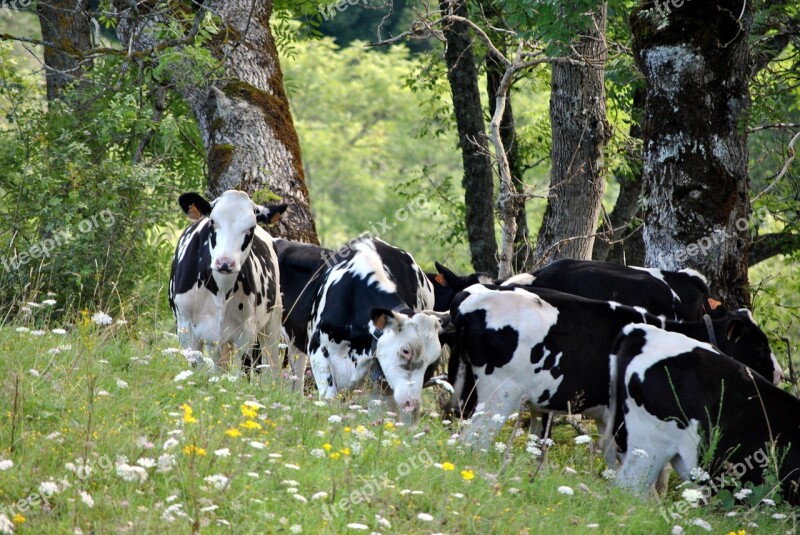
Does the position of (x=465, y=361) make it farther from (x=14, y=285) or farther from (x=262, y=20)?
(x=262, y=20)

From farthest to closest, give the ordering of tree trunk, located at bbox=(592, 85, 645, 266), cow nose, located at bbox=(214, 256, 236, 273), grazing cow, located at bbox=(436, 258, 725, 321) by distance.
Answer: tree trunk, located at bbox=(592, 85, 645, 266), grazing cow, located at bbox=(436, 258, 725, 321), cow nose, located at bbox=(214, 256, 236, 273)

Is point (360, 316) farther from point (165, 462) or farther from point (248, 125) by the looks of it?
point (248, 125)

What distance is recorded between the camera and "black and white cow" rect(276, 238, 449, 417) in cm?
830

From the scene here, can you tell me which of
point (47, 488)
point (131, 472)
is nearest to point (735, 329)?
point (131, 472)

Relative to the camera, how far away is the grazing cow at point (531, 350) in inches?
325

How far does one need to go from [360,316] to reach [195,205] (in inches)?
79.4

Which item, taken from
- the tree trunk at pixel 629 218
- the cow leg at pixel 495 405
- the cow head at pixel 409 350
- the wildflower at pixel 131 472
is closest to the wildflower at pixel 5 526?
the wildflower at pixel 131 472

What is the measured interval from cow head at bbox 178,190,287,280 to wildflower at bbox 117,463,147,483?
4.20m

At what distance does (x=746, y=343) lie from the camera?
976cm

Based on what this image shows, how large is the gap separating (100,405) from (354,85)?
48639mm

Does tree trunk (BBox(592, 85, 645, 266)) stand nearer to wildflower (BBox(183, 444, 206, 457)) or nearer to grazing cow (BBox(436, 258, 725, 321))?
grazing cow (BBox(436, 258, 725, 321))

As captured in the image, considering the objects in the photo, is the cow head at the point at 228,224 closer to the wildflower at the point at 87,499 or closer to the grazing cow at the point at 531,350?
the grazing cow at the point at 531,350

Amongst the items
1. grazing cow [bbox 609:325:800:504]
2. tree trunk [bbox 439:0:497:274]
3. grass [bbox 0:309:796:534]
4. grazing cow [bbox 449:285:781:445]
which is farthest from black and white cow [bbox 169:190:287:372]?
tree trunk [bbox 439:0:497:274]

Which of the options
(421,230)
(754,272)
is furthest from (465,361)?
(421,230)
